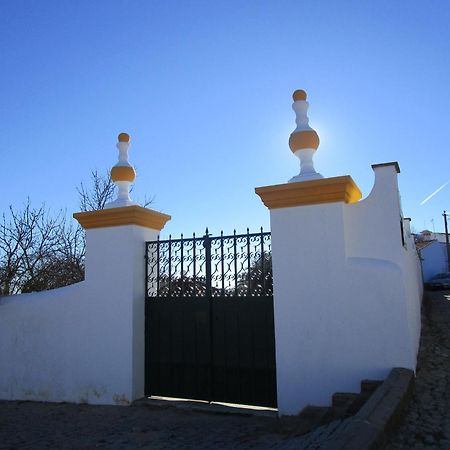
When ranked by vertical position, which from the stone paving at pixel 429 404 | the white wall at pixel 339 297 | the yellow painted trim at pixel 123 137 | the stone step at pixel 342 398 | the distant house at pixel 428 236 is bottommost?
the stone step at pixel 342 398

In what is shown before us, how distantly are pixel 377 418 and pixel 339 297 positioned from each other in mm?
1888

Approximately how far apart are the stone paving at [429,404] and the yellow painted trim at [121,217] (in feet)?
13.3

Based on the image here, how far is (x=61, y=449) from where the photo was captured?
14.4 ft

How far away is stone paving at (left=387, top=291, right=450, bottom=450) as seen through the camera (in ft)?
10.1

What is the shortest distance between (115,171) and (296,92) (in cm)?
296

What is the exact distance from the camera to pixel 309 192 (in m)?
5.08

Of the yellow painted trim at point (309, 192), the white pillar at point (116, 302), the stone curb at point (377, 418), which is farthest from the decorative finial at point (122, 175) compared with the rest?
the stone curb at point (377, 418)

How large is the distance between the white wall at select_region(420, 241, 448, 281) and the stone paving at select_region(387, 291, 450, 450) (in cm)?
2269

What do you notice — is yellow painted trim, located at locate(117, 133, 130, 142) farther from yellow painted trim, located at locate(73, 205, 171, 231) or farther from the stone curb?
the stone curb

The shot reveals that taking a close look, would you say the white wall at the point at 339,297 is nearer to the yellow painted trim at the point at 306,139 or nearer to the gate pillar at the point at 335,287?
the gate pillar at the point at 335,287

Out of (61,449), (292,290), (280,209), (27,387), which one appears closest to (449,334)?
(292,290)

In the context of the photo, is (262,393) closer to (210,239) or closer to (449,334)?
(210,239)

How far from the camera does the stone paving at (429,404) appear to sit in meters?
3.07

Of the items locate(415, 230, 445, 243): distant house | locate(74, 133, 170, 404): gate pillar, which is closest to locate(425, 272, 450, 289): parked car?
locate(415, 230, 445, 243): distant house
